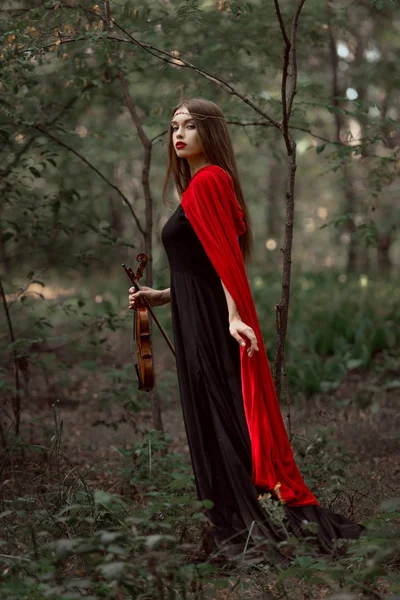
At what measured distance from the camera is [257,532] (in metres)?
3.34

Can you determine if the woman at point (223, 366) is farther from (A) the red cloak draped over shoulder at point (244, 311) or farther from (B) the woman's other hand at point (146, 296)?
(B) the woman's other hand at point (146, 296)

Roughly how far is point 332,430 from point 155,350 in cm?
471

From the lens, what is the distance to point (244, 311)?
3418 mm

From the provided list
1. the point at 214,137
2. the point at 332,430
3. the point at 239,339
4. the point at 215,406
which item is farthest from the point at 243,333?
the point at 332,430

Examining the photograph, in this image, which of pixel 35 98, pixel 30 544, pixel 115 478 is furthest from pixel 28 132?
pixel 30 544

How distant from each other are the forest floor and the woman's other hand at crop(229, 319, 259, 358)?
118 centimetres

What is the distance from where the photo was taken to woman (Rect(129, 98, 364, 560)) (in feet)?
11.1

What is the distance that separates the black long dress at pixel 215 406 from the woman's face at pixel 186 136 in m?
0.30

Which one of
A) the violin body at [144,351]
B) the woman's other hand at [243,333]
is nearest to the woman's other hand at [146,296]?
the violin body at [144,351]

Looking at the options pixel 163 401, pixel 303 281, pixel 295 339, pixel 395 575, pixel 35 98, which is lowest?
pixel 395 575

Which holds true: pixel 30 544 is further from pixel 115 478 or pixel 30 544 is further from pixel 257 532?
pixel 115 478

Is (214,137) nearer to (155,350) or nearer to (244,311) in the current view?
(244,311)

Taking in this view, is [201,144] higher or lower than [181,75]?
lower

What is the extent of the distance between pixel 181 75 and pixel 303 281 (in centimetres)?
688
